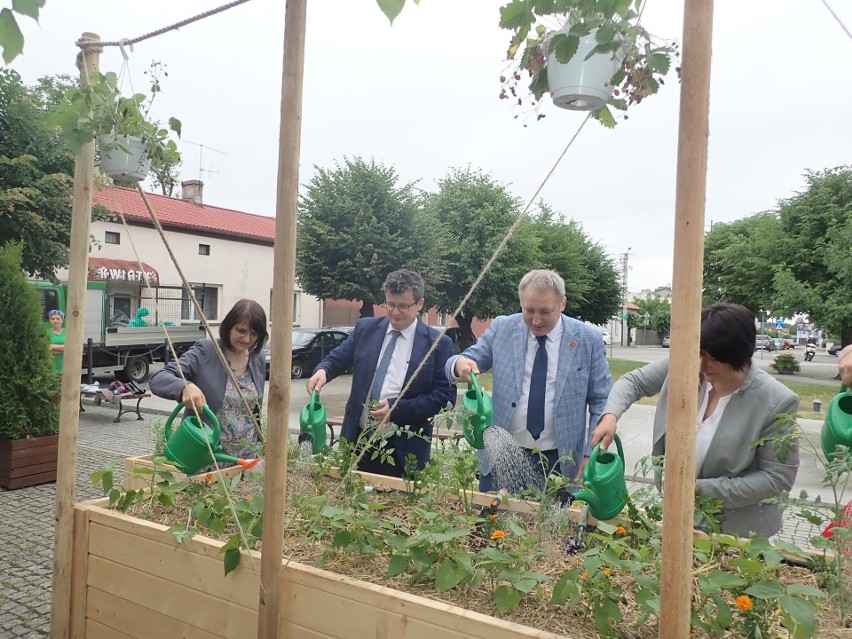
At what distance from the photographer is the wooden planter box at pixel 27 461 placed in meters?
4.55

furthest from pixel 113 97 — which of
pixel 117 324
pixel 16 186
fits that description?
pixel 117 324

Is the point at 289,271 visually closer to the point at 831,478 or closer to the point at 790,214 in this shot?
the point at 831,478

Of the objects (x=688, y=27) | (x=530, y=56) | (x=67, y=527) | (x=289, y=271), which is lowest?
(x=67, y=527)

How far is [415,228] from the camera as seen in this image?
55.7ft

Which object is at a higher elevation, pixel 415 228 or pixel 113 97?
pixel 415 228

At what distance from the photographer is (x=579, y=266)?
24891 mm

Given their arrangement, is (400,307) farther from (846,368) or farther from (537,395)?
(846,368)

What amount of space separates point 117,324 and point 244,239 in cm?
878

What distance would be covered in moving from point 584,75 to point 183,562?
4.80 ft

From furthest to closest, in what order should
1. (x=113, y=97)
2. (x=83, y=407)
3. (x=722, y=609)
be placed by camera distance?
Answer: 1. (x=83, y=407)
2. (x=113, y=97)
3. (x=722, y=609)

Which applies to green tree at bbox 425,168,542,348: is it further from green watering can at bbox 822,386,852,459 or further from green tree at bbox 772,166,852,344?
green watering can at bbox 822,386,852,459

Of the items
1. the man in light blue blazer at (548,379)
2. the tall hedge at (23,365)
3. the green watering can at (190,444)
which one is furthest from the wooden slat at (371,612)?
the tall hedge at (23,365)

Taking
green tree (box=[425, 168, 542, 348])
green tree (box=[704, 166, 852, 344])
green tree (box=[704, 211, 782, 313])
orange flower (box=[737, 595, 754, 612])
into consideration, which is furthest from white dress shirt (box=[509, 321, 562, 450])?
green tree (box=[425, 168, 542, 348])

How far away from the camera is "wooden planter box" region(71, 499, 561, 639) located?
3.85 feet
